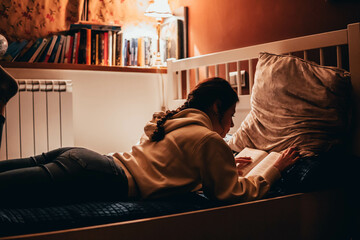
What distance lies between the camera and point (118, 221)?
105cm

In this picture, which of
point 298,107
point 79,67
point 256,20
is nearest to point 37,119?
point 79,67

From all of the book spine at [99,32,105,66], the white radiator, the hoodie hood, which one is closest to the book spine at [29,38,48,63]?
the white radiator

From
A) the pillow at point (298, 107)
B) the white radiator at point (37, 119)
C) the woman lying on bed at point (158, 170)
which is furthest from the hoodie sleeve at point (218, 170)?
the white radiator at point (37, 119)

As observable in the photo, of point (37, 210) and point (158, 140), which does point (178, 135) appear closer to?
point (158, 140)

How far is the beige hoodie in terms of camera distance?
1122mm

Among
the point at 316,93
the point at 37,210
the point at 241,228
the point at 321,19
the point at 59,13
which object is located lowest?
the point at 241,228

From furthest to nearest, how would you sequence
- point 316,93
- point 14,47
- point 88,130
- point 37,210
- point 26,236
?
1. point 88,130
2. point 14,47
3. point 316,93
4. point 37,210
5. point 26,236

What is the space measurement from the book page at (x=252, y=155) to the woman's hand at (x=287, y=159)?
124 mm

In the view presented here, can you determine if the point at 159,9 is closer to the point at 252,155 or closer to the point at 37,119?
the point at 37,119

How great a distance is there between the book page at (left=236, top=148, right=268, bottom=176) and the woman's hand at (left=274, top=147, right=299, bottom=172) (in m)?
0.12

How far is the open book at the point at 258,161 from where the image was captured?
4.57 feet

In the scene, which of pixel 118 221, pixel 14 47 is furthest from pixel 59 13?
pixel 118 221

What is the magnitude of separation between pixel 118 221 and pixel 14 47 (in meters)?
2.08

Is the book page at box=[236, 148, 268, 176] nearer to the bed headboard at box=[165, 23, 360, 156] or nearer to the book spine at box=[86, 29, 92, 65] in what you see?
the bed headboard at box=[165, 23, 360, 156]
